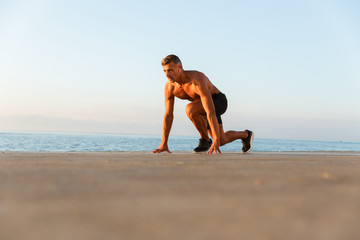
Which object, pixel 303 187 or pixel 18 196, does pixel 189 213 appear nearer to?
pixel 18 196

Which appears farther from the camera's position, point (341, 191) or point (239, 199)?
point (341, 191)

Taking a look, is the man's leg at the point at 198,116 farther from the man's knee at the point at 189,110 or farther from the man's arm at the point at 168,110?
the man's arm at the point at 168,110

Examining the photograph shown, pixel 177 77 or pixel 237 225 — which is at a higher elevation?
pixel 177 77

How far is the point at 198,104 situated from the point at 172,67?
0.74 meters

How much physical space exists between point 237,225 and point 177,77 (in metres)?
4.27

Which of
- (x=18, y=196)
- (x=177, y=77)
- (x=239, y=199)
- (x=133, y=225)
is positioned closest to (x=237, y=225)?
(x=133, y=225)

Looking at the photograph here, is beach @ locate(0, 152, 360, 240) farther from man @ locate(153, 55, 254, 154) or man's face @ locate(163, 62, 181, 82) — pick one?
man's face @ locate(163, 62, 181, 82)

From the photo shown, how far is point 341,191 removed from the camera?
4.51ft


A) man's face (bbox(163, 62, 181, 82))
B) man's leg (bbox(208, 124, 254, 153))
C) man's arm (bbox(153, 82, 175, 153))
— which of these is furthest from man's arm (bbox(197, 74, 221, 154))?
man's leg (bbox(208, 124, 254, 153))

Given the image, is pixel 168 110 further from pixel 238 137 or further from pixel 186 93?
pixel 238 137

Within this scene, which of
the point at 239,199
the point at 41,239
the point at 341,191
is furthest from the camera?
the point at 341,191

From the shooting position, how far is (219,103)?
5633 mm

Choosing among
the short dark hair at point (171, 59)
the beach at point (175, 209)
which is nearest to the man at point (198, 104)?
the short dark hair at point (171, 59)

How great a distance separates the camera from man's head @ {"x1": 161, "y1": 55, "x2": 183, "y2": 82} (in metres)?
4.87
